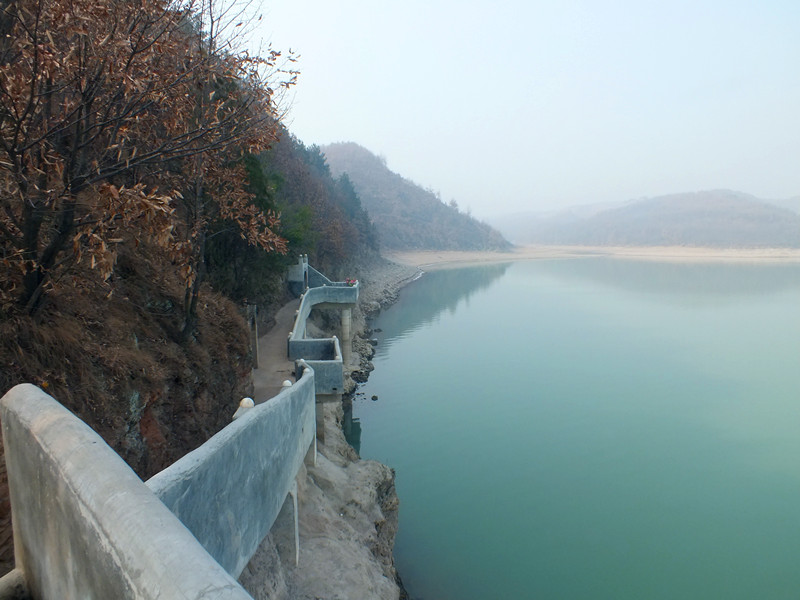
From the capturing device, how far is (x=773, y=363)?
90.5 ft

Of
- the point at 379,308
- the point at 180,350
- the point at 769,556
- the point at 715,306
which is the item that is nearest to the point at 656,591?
the point at 769,556

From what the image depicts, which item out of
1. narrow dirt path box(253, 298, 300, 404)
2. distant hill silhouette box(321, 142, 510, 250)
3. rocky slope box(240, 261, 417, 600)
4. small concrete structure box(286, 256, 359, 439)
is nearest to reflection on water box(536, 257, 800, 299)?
distant hill silhouette box(321, 142, 510, 250)

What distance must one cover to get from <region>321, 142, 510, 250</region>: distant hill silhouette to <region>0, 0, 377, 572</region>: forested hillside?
285ft

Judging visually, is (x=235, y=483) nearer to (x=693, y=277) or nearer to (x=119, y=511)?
(x=119, y=511)

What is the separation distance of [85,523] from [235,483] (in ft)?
7.70

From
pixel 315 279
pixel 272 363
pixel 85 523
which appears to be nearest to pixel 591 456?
pixel 272 363

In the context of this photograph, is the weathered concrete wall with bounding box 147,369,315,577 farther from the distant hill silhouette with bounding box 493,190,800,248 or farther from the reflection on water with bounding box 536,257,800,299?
the distant hill silhouette with bounding box 493,190,800,248

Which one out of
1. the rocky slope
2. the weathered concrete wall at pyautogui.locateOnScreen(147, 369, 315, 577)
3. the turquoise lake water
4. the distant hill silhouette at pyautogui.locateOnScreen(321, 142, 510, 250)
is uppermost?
the distant hill silhouette at pyautogui.locateOnScreen(321, 142, 510, 250)

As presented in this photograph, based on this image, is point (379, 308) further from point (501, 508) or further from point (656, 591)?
point (656, 591)

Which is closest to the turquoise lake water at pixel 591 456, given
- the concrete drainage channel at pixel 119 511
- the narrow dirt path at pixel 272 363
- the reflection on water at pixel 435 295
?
the reflection on water at pixel 435 295

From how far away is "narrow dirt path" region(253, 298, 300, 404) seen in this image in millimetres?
12546

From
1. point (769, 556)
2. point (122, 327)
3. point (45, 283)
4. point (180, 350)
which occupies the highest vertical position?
point (45, 283)

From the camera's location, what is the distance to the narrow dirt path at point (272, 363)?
41.2 feet

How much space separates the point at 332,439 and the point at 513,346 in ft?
63.4
